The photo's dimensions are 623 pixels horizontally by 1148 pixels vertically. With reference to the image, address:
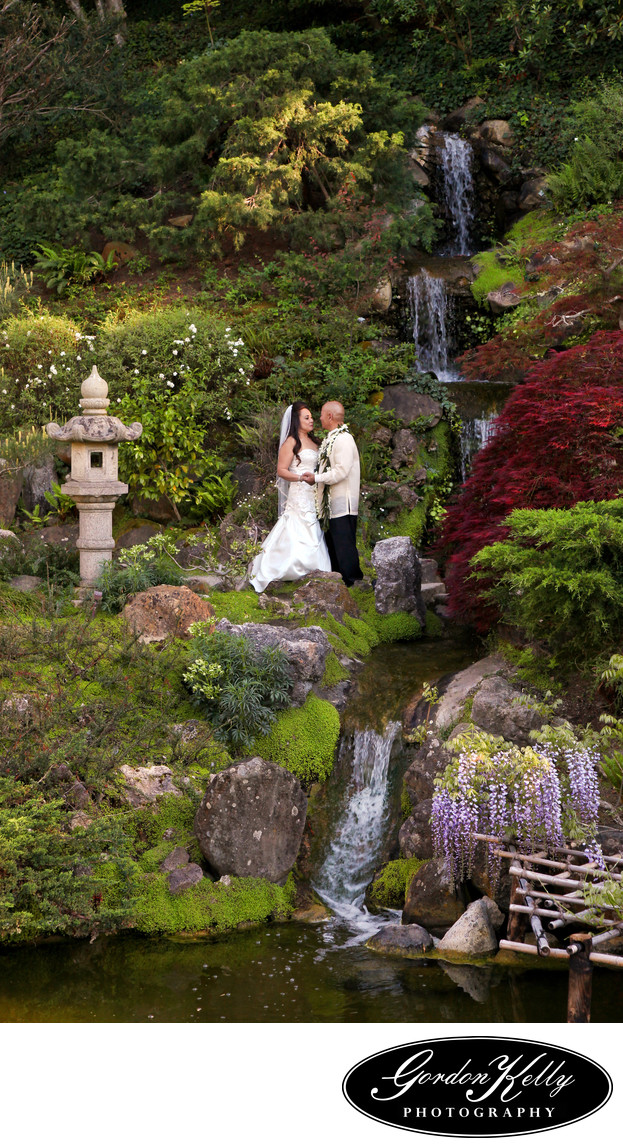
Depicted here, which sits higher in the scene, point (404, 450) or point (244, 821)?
point (404, 450)

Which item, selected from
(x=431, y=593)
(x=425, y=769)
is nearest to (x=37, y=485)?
(x=431, y=593)

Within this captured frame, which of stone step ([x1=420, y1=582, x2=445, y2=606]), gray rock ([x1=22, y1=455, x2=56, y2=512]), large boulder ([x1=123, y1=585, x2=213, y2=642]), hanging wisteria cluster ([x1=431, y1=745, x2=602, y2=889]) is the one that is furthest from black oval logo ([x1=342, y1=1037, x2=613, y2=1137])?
gray rock ([x1=22, y1=455, x2=56, y2=512])

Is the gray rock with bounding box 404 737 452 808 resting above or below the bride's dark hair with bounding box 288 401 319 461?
below

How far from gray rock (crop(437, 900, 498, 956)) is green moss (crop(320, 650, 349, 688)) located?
260cm

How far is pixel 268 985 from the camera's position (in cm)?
559

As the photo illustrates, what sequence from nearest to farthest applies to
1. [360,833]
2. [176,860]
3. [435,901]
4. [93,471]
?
[435,901] → [176,860] → [360,833] → [93,471]

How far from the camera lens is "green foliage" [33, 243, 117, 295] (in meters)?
15.0

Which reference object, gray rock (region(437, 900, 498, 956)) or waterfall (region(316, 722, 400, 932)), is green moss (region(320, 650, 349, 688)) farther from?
gray rock (region(437, 900, 498, 956))

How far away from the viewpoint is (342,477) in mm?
9789

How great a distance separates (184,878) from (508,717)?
94.4 inches

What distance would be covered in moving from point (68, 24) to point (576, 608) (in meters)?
15.2

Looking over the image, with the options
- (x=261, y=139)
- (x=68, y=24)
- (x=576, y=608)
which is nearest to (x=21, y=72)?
(x=68, y=24)

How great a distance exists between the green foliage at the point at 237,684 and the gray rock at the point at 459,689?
1185mm

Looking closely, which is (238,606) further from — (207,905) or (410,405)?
(410,405)
